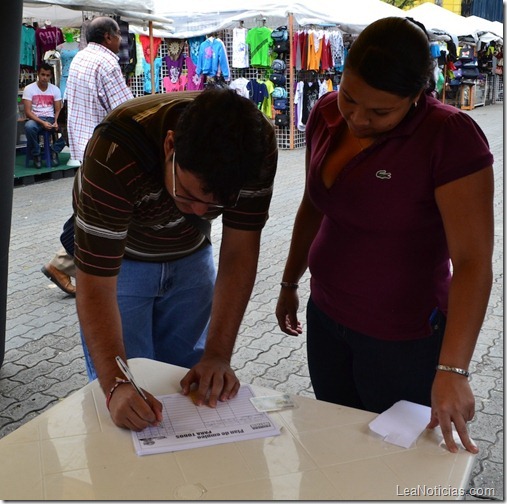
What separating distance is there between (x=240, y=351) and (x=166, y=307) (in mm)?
1706

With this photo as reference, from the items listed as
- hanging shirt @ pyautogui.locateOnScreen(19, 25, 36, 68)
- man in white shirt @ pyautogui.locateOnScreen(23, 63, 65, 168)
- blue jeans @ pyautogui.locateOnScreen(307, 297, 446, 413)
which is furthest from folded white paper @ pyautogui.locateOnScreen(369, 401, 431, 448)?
hanging shirt @ pyautogui.locateOnScreen(19, 25, 36, 68)

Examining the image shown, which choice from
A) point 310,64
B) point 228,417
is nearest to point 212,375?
point 228,417

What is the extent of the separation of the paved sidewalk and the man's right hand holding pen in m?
0.88

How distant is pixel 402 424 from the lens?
1404 mm

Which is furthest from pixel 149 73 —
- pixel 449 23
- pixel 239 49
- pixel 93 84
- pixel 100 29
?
pixel 449 23

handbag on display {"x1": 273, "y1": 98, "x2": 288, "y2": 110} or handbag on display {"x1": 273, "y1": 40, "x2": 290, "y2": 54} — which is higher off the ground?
handbag on display {"x1": 273, "y1": 40, "x2": 290, "y2": 54}

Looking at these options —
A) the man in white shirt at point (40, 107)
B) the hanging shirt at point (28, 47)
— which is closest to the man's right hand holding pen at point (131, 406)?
the man in white shirt at point (40, 107)

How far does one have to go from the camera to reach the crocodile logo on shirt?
1.50m

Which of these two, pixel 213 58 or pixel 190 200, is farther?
pixel 213 58

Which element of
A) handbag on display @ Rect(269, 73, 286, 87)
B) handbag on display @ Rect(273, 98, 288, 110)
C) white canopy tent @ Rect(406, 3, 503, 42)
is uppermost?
white canopy tent @ Rect(406, 3, 503, 42)

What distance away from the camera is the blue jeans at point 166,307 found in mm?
1903

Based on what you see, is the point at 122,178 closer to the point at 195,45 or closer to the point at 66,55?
the point at 66,55

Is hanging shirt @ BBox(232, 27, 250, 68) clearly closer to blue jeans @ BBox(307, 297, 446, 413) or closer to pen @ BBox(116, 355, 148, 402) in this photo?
blue jeans @ BBox(307, 297, 446, 413)

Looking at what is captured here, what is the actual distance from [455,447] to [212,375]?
0.59 meters
